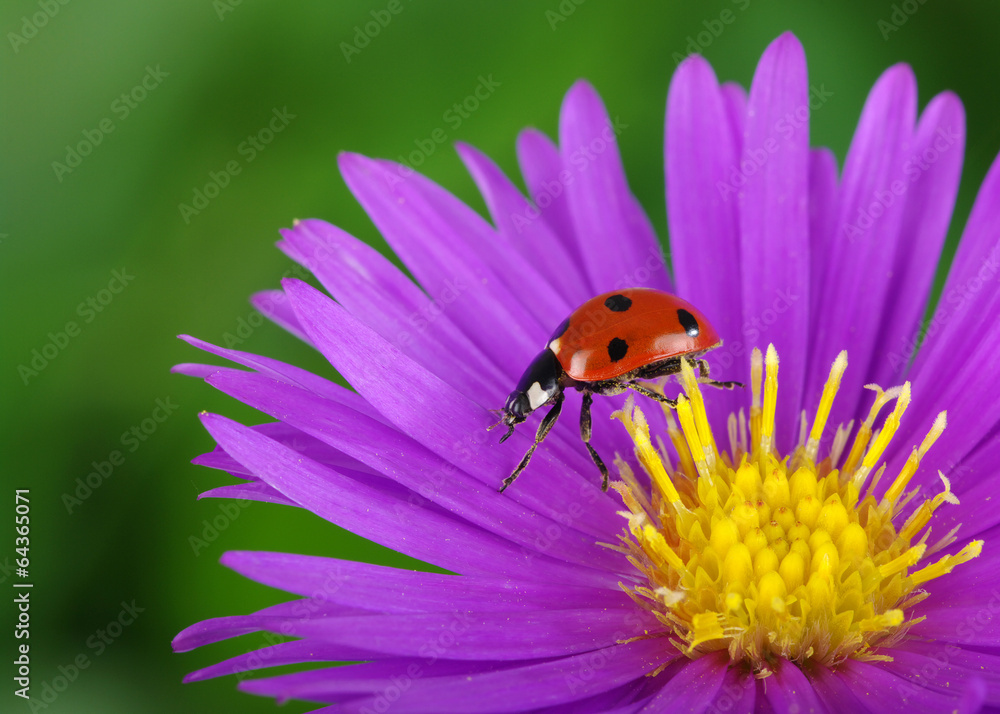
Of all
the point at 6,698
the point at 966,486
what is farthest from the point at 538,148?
the point at 6,698

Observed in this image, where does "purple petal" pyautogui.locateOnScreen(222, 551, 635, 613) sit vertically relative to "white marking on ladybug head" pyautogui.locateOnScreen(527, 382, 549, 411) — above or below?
below

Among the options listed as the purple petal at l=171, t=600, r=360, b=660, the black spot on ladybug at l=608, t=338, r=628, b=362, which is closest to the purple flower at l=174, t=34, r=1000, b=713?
the purple petal at l=171, t=600, r=360, b=660

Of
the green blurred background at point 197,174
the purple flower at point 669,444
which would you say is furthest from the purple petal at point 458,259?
the green blurred background at point 197,174

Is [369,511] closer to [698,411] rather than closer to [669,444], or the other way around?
[698,411]

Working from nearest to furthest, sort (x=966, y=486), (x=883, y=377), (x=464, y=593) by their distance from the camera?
(x=464, y=593) → (x=966, y=486) → (x=883, y=377)

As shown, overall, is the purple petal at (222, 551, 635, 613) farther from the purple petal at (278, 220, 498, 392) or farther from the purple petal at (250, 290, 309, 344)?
the purple petal at (250, 290, 309, 344)

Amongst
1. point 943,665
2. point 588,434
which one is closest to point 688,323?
point 588,434

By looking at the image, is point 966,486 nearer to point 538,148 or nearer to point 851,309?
point 851,309
